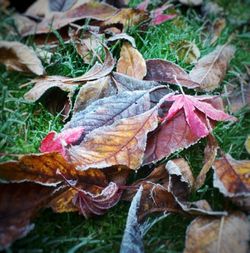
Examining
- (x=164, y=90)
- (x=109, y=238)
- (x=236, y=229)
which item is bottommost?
(x=109, y=238)

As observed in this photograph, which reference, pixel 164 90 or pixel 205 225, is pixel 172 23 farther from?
pixel 205 225

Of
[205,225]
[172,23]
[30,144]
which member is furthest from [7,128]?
[172,23]

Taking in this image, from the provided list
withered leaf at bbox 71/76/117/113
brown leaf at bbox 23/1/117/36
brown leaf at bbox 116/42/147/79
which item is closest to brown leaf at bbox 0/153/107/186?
withered leaf at bbox 71/76/117/113

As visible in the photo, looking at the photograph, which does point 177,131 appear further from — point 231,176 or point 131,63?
point 131,63

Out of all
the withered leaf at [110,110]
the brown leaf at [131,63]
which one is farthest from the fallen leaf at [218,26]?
the withered leaf at [110,110]

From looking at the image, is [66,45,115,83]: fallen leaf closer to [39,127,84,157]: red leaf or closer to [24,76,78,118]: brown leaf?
[24,76,78,118]: brown leaf

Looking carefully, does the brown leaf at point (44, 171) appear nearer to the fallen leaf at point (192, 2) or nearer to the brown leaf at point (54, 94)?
the brown leaf at point (54, 94)
